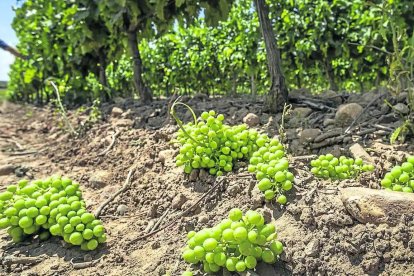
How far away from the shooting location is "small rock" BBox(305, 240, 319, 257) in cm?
183

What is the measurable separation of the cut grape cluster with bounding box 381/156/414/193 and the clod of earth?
0.60 feet

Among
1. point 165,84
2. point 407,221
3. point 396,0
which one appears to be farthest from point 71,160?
point 165,84

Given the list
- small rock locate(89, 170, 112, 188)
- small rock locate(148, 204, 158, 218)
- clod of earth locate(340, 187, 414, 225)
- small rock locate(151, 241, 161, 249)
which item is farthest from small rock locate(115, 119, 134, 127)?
clod of earth locate(340, 187, 414, 225)

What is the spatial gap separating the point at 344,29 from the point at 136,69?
6.01 meters

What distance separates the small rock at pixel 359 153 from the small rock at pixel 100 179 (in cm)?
227

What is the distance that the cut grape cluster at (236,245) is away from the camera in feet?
5.70

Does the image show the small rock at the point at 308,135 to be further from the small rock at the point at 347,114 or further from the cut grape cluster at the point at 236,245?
the cut grape cluster at the point at 236,245

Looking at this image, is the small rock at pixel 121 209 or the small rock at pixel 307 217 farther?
the small rock at pixel 121 209

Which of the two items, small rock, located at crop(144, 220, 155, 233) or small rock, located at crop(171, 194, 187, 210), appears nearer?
small rock, located at crop(144, 220, 155, 233)

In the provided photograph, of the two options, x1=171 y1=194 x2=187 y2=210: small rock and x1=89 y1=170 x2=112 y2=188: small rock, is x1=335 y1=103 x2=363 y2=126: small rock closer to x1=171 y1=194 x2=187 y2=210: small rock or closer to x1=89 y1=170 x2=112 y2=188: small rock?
x1=171 y1=194 x2=187 y2=210: small rock

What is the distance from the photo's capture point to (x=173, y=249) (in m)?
2.19

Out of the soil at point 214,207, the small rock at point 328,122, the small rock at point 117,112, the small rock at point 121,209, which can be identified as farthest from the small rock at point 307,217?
the small rock at point 117,112

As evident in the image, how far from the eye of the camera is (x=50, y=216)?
96.2 inches

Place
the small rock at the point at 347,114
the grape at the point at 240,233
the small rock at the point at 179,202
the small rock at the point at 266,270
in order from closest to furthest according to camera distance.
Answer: the grape at the point at 240,233, the small rock at the point at 266,270, the small rock at the point at 179,202, the small rock at the point at 347,114
